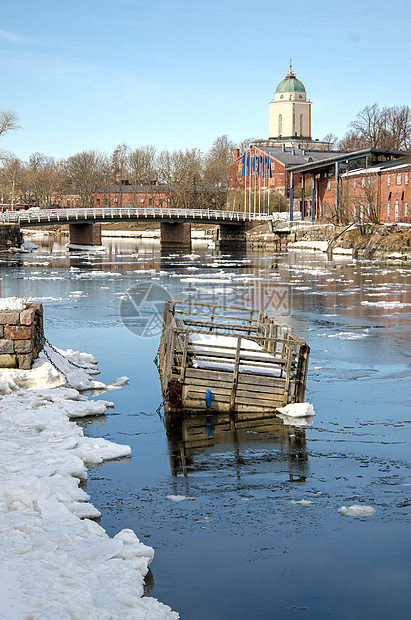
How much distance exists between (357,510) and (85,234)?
7720 cm

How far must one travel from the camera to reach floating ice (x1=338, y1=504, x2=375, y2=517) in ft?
31.5

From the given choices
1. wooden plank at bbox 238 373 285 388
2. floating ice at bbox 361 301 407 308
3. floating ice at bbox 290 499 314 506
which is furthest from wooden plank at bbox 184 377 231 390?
floating ice at bbox 361 301 407 308

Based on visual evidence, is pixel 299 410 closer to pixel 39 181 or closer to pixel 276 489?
pixel 276 489

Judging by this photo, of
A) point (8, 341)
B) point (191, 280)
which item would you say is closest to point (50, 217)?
point (191, 280)

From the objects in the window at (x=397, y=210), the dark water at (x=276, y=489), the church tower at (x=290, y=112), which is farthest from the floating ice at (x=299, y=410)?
the church tower at (x=290, y=112)

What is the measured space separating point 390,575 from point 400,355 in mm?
11918

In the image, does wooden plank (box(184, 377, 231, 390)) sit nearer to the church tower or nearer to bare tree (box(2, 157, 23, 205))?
the church tower

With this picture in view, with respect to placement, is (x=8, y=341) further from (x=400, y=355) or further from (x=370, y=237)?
(x=370, y=237)

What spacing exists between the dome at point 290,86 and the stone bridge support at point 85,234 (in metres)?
75.2

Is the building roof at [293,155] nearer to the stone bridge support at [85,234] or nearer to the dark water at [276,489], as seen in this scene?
the stone bridge support at [85,234]

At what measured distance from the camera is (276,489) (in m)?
10.4

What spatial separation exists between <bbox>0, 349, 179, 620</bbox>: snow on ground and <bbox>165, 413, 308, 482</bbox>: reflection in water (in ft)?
3.56

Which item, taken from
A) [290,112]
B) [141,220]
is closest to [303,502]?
[141,220]

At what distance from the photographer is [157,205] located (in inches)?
5438
